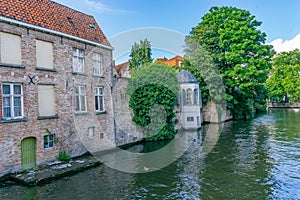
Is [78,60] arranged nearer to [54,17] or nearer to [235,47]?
[54,17]

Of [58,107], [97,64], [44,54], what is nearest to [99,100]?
[97,64]

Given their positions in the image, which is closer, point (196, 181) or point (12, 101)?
point (196, 181)

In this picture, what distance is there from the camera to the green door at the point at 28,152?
36.1ft

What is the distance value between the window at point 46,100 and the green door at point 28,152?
1.53 meters

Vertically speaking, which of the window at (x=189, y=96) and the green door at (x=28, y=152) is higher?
the window at (x=189, y=96)

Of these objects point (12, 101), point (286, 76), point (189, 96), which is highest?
point (286, 76)

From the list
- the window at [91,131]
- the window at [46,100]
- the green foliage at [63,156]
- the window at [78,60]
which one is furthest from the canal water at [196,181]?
the window at [78,60]

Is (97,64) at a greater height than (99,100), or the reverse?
(97,64)

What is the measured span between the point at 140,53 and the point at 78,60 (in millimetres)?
26492

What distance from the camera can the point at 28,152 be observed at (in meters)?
11.2

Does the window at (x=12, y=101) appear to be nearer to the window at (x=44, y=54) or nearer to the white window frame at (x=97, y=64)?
the window at (x=44, y=54)

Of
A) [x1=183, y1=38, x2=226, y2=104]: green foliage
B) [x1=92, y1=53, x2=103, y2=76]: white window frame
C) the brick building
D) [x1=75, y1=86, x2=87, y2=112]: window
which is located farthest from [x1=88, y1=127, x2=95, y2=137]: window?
[x1=183, y1=38, x2=226, y2=104]: green foliage

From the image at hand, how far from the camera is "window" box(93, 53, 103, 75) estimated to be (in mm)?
15462

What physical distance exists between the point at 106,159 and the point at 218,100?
1911 cm
